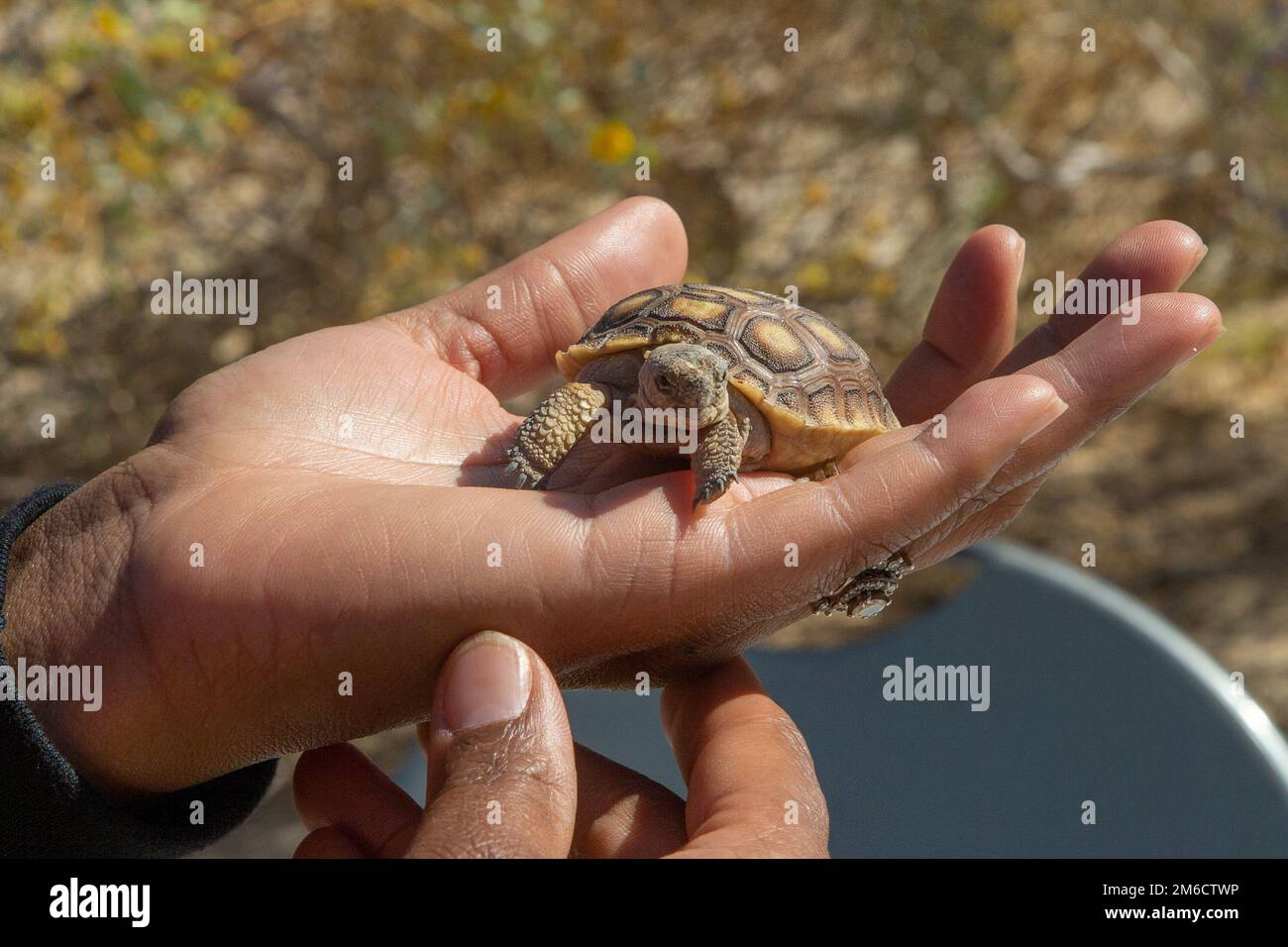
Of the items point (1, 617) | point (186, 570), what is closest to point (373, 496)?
point (186, 570)

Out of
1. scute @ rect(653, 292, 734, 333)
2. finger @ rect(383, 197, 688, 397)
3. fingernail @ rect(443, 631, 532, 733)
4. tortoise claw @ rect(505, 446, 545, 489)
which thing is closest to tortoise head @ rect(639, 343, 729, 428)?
scute @ rect(653, 292, 734, 333)

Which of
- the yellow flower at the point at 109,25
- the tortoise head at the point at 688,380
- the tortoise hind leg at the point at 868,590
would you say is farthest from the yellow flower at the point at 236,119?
the tortoise hind leg at the point at 868,590

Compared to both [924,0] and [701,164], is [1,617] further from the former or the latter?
[924,0]

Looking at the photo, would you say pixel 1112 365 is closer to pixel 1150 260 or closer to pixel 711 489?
pixel 1150 260

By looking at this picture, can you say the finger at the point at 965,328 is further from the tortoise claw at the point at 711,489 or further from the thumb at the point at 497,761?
the thumb at the point at 497,761

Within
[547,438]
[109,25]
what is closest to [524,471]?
[547,438]

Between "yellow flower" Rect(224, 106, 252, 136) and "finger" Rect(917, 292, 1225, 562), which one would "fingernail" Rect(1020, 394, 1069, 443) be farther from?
"yellow flower" Rect(224, 106, 252, 136)
